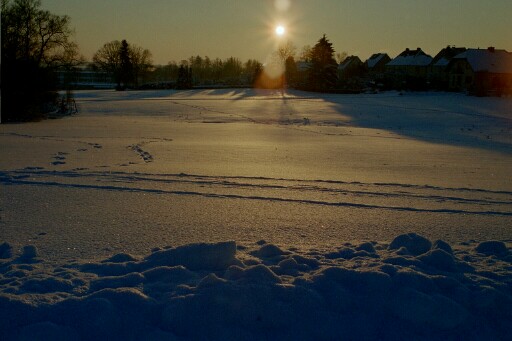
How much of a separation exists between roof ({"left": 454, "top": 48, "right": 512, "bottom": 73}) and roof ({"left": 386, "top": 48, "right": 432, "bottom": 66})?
1953 centimetres

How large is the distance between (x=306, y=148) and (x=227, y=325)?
34.7ft

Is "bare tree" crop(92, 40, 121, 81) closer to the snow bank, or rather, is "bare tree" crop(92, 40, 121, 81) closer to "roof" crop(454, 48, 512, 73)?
"roof" crop(454, 48, 512, 73)

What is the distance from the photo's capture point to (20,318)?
3.15 m

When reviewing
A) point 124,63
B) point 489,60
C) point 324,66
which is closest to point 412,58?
point 489,60

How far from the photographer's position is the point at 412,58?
79688 mm

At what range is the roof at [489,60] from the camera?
2200 inches

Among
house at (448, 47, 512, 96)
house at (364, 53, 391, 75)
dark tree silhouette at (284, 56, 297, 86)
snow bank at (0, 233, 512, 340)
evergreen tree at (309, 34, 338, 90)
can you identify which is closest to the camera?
snow bank at (0, 233, 512, 340)

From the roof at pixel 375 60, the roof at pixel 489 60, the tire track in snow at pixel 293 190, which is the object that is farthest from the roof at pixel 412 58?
the tire track in snow at pixel 293 190

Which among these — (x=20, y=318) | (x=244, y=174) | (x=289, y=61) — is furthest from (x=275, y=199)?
(x=289, y=61)

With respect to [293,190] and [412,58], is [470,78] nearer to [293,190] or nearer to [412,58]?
[412,58]

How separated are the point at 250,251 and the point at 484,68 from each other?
59.8 m

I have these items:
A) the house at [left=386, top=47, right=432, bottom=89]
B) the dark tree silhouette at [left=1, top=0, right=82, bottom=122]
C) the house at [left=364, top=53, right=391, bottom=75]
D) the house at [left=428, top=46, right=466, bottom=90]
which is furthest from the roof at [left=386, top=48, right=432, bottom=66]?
the dark tree silhouette at [left=1, top=0, right=82, bottom=122]

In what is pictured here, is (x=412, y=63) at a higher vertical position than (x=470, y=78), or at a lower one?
higher

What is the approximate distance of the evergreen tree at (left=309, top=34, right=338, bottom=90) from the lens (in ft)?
195
